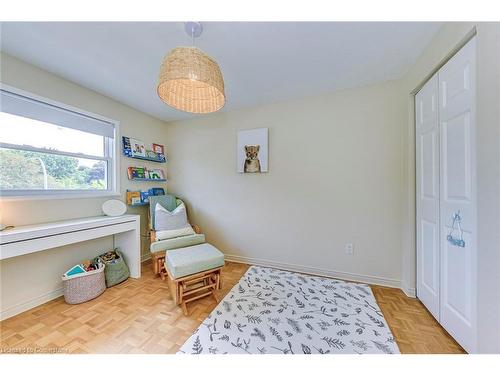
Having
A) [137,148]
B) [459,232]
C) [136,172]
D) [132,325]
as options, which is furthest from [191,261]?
[459,232]

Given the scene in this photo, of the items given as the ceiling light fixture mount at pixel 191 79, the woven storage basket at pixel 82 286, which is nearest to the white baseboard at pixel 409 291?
the ceiling light fixture mount at pixel 191 79

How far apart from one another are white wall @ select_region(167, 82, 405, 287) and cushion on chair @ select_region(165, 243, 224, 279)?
908mm

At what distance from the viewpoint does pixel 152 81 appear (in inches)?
79.1

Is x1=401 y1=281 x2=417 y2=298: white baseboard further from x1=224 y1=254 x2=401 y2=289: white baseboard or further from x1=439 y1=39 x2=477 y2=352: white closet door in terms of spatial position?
x1=439 y1=39 x2=477 y2=352: white closet door

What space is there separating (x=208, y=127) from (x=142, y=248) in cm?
216

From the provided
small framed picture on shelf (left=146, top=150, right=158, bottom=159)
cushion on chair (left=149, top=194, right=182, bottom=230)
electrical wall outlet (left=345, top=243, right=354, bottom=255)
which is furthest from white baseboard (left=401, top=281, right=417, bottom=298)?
small framed picture on shelf (left=146, top=150, right=158, bottom=159)

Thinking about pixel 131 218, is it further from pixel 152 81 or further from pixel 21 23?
pixel 21 23

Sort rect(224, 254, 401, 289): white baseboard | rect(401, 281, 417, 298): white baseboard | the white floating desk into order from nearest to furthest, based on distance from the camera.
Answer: the white floating desk → rect(401, 281, 417, 298): white baseboard → rect(224, 254, 401, 289): white baseboard

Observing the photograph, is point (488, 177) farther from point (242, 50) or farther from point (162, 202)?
point (162, 202)

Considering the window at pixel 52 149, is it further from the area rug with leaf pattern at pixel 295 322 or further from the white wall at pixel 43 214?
the area rug with leaf pattern at pixel 295 322

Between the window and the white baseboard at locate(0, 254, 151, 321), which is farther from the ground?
the window

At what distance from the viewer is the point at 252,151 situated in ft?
8.63

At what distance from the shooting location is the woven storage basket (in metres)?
1.75
